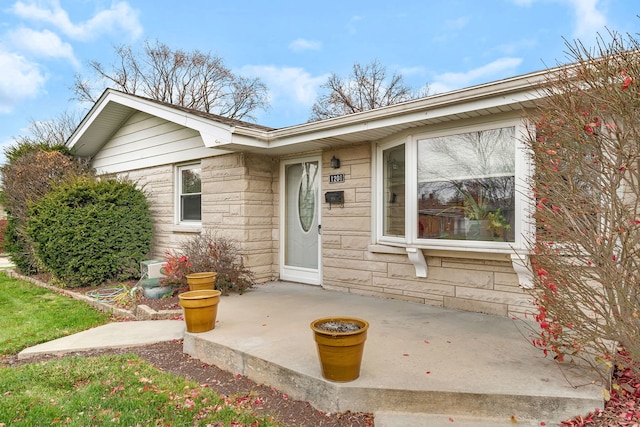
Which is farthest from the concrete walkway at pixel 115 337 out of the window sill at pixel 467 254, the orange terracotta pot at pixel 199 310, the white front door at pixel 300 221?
the window sill at pixel 467 254

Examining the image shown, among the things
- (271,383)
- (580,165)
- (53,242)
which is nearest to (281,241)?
(271,383)

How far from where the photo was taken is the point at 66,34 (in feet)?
47.6

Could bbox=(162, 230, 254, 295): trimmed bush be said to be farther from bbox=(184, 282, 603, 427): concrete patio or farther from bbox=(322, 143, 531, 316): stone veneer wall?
bbox=(322, 143, 531, 316): stone veneer wall

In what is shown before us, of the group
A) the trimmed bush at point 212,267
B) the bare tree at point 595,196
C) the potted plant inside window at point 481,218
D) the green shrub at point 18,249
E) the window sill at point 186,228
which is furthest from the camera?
the green shrub at point 18,249

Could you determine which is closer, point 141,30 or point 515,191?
point 515,191

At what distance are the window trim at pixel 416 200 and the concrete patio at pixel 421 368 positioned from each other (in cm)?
81

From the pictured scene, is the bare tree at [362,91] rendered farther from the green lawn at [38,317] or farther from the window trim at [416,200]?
the green lawn at [38,317]

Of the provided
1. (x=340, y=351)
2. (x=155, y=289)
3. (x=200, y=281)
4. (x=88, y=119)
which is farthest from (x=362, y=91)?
(x=340, y=351)

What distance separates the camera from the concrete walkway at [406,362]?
2.40 metres

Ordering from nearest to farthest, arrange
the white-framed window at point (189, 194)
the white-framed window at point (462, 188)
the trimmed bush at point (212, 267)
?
the white-framed window at point (462, 188), the trimmed bush at point (212, 267), the white-framed window at point (189, 194)

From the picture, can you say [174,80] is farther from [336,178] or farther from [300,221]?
[336,178]

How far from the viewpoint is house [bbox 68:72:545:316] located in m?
3.97

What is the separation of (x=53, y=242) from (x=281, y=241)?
420cm

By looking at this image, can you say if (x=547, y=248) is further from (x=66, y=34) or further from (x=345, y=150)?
(x=66, y=34)
